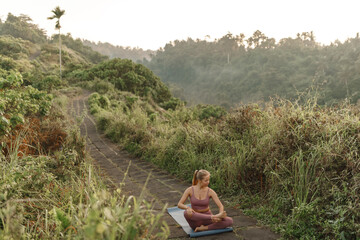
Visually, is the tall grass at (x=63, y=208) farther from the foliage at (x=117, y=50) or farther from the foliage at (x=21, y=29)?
the foliage at (x=117, y=50)

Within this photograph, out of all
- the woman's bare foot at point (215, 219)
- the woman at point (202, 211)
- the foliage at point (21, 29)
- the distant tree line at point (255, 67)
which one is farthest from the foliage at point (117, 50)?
the woman's bare foot at point (215, 219)

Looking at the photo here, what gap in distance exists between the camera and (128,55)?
120438mm

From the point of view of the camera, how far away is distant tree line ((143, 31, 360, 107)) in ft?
119

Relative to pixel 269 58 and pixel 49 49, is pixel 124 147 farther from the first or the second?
pixel 269 58

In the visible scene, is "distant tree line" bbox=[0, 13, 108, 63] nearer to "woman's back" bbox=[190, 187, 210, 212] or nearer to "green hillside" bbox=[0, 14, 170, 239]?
"green hillside" bbox=[0, 14, 170, 239]

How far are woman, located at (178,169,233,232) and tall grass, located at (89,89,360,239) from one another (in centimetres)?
62

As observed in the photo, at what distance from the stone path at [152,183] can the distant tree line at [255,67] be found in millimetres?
21559

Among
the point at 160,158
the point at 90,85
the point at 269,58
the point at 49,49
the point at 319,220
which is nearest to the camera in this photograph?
the point at 319,220

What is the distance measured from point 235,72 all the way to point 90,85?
40.5 metres

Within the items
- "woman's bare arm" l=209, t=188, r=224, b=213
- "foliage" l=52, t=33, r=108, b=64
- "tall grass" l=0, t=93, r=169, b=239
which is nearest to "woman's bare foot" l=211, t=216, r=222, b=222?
"woman's bare arm" l=209, t=188, r=224, b=213

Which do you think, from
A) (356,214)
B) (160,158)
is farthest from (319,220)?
(160,158)

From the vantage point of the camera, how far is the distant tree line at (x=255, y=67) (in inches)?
1423

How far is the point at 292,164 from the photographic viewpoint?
3.50 metres

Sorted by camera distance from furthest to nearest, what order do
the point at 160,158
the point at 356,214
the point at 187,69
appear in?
the point at 187,69
the point at 160,158
the point at 356,214
